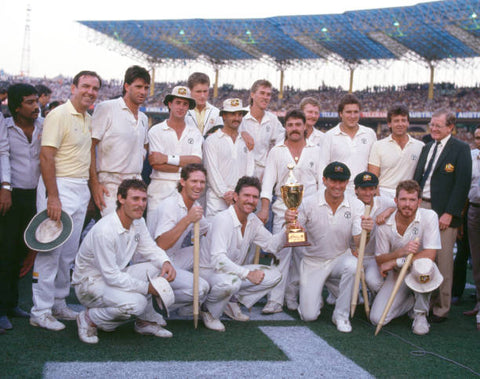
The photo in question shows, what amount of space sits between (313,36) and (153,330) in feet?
139

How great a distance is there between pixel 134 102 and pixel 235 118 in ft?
3.68

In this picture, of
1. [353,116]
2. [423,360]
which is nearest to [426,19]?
[353,116]

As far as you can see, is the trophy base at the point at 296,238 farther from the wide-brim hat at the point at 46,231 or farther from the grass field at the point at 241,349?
the wide-brim hat at the point at 46,231

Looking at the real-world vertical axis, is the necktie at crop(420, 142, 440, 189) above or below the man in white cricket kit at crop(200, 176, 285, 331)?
above

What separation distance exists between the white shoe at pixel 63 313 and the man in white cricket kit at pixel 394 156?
3.58 m

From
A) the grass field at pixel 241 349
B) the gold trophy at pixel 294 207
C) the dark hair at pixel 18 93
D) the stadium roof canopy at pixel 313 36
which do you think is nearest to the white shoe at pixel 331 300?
the grass field at pixel 241 349

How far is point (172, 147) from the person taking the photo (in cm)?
574

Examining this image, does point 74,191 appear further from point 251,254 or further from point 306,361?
point 306,361

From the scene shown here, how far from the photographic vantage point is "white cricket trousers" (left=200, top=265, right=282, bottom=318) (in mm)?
4871

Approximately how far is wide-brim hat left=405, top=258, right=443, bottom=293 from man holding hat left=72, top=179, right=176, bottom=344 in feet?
7.61

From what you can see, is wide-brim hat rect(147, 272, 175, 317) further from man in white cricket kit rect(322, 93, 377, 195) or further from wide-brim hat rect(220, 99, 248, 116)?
man in white cricket kit rect(322, 93, 377, 195)

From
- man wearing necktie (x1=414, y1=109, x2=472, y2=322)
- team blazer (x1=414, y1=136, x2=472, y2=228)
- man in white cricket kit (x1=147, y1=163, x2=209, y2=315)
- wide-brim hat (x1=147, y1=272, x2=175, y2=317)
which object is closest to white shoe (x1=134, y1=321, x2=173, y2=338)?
wide-brim hat (x1=147, y1=272, x2=175, y2=317)

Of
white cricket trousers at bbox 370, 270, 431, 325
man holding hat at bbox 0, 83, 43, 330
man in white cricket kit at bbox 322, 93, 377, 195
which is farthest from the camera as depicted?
man in white cricket kit at bbox 322, 93, 377, 195

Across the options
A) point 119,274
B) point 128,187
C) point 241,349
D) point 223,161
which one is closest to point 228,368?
point 241,349
